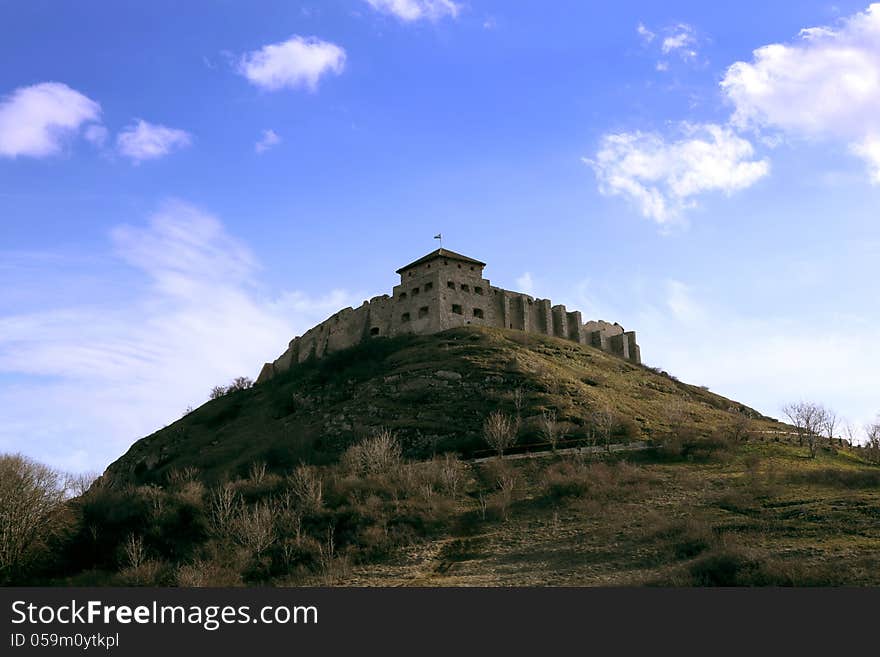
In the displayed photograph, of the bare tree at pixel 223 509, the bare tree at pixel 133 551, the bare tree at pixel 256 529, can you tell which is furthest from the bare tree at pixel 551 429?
the bare tree at pixel 133 551

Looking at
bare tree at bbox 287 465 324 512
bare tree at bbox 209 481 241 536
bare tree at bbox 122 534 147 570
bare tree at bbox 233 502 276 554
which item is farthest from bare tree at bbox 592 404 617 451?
bare tree at bbox 122 534 147 570

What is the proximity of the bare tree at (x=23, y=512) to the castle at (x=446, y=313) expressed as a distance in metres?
31.1

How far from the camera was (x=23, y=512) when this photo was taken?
119 ft

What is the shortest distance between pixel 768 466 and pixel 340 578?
919 inches

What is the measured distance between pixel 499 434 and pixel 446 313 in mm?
20434

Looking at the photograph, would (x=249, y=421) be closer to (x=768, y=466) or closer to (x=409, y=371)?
(x=409, y=371)

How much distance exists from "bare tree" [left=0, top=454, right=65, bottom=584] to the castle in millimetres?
31118

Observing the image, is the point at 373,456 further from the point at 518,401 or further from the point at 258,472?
the point at 518,401

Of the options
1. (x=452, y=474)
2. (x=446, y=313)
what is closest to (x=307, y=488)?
(x=452, y=474)

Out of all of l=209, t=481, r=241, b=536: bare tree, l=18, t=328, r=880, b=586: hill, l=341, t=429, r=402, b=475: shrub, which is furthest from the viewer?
l=341, t=429, r=402, b=475: shrub

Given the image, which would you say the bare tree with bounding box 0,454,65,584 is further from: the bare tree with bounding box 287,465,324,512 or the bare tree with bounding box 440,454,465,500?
the bare tree with bounding box 440,454,465,500

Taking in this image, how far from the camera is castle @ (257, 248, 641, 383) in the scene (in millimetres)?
64812

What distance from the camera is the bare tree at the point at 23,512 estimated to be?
114 ft

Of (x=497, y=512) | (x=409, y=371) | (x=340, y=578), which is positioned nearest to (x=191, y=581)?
(x=340, y=578)
